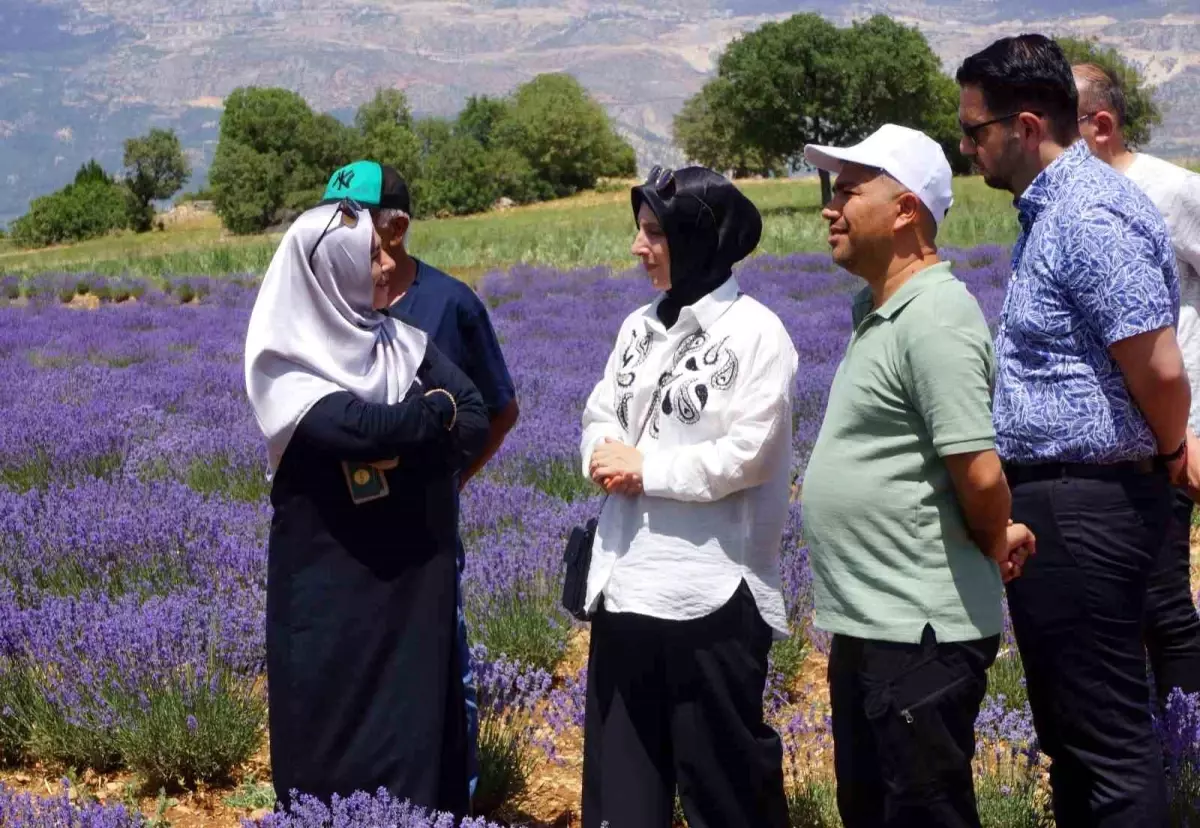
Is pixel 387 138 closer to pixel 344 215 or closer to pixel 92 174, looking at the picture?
pixel 92 174

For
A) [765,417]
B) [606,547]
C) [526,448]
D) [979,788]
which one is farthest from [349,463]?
[526,448]

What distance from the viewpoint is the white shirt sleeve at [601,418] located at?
2.72 metres

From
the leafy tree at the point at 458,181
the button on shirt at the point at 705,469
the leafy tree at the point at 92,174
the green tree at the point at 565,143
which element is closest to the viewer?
the button on shirt at the point at 705,469

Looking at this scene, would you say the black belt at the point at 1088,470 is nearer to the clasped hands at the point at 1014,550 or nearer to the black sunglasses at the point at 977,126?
the clasped hands at the point at 1014,550

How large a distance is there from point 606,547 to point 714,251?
2.19 ft

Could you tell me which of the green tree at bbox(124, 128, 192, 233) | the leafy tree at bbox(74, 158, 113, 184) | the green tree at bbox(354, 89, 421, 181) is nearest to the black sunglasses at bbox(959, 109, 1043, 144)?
the green tree at bbox(354, 89, 421, 181)

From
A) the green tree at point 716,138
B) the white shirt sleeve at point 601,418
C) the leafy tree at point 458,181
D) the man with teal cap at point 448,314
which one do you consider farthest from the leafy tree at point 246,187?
the white shirt sleeve at point 601,418

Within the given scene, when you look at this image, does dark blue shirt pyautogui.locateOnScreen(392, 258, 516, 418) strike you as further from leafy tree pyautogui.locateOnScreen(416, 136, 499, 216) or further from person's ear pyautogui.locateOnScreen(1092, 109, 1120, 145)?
leafy tree pyautogui.locateOnScreen(416, 136, 499, 216)

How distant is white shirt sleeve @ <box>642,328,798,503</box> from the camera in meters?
2.48

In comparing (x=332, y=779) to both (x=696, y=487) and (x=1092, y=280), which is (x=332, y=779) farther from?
(x=1092, y=280)

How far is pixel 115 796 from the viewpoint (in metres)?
3.47

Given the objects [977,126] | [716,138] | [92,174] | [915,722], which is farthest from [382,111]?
[915,722]

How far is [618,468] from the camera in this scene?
256 centimetres

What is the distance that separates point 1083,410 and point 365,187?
158 cm
